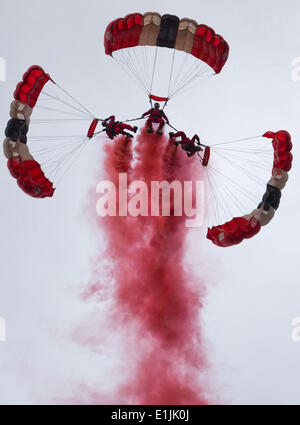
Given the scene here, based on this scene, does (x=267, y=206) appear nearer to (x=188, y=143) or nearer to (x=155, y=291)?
(x=188, y=143)

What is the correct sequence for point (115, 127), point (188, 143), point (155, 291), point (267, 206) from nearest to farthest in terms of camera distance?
point (115, 127)
point (188, 143)
point (267, 206)
point (155, 291)

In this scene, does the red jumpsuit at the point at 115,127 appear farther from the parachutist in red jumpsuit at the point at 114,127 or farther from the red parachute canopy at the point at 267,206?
the red parachute canopy at the point at 267,206

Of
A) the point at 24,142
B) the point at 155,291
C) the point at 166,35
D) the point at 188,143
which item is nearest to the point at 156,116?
the point at 188,143

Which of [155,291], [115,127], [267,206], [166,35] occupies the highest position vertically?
[166,35]

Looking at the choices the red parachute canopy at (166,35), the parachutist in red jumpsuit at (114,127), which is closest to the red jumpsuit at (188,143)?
the parachutist in red jumpsuit at (114,127)

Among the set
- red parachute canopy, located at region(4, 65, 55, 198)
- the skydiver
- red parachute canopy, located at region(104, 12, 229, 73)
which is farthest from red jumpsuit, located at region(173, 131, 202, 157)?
red parachute canopy, located at region(4, 65, 55, 198)

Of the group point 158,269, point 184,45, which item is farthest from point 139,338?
point 184,45
